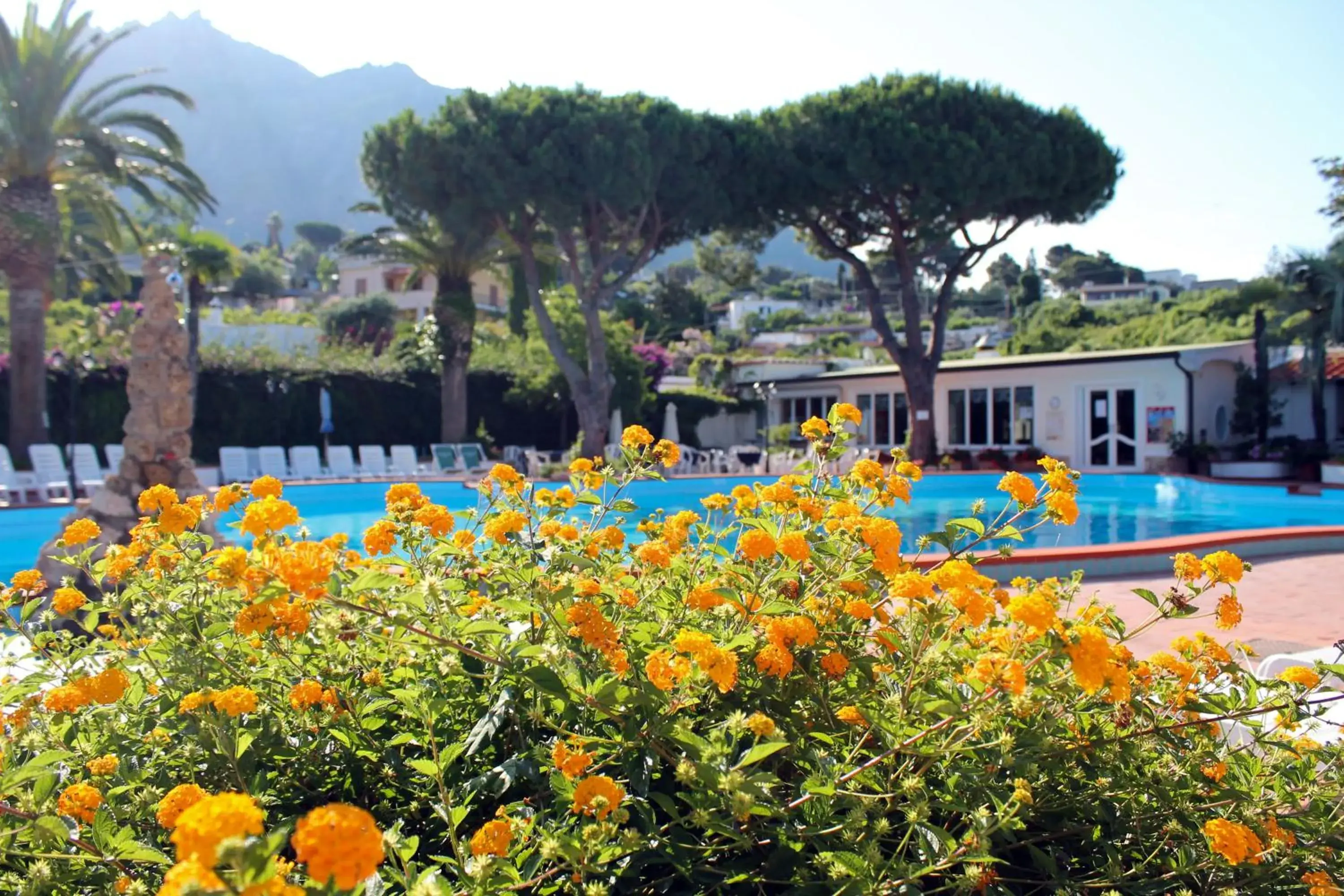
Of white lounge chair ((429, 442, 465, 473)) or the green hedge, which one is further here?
white lounge chair ((429, 442, 465, 473))

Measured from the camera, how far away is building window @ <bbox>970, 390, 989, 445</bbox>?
23422 mm

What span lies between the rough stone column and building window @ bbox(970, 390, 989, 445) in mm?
19737

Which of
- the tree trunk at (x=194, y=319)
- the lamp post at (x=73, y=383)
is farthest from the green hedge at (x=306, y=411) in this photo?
the tree trunk at (x=194, y=319)

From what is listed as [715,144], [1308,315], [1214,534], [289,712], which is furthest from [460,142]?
[289,712]

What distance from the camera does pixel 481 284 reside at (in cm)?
4600

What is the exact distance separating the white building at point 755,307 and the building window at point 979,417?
37105 millimetres

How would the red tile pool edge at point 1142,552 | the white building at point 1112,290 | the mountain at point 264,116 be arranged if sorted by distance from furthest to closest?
the mountain at point 264,116 < the white building at point 1112,290 < the red tile pool edge at point 1142,552

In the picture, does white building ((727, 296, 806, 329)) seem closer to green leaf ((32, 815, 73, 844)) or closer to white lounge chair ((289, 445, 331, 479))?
white lounge chair ((289, 445, 331, 479))

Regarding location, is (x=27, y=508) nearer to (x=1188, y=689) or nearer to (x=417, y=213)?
(x=417, y=213)

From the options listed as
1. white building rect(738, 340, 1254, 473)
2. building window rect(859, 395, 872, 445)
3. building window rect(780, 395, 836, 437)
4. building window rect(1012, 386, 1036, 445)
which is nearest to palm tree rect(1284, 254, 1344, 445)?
white building rect(738, 340, 1254, 473)

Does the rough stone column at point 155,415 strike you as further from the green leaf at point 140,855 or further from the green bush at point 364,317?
the green bush at point 364,317

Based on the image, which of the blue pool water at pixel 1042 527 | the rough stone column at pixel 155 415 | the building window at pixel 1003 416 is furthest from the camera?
the building window at pixel 1003 416

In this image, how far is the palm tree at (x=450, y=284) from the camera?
67.1 ft

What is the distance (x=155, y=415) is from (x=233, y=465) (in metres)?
10.0
